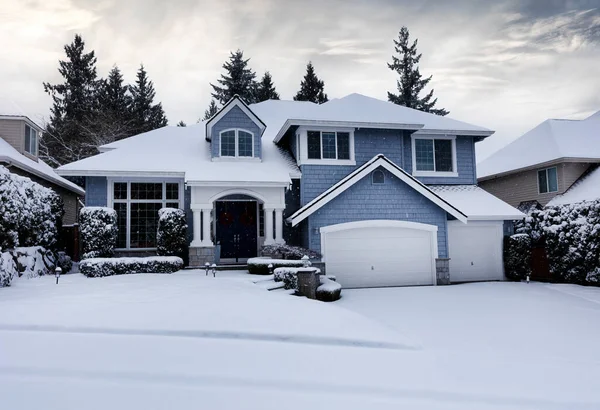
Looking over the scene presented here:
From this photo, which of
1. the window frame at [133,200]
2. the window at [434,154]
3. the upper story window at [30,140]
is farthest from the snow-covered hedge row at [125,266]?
the window at [434,154]

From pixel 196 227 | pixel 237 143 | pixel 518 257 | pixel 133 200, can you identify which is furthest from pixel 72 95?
pixel 518 257

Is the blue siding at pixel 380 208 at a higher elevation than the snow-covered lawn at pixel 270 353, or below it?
higher

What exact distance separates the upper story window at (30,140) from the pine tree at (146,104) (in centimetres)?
1941

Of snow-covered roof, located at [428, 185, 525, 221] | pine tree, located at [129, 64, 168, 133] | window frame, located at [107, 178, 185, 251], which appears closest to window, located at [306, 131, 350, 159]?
snow-covered roof, located at [428, 185, 525, 221]

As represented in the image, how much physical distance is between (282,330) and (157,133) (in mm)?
13825

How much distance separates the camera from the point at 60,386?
509cm

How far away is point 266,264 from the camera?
12.8m

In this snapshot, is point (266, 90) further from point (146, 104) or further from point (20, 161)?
point (20, 161)

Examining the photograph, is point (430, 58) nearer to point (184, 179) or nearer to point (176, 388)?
point (184, 179)

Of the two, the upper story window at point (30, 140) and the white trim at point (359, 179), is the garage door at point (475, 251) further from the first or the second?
the upper story window at point (30, 140)

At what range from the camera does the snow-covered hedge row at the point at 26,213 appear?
11.8m

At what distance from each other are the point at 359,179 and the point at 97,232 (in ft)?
28.8

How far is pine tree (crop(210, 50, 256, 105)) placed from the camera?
38.2 m

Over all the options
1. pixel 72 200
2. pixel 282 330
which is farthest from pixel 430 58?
pixel 282 330
